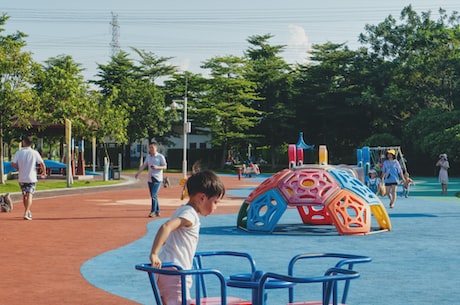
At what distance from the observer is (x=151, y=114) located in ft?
215

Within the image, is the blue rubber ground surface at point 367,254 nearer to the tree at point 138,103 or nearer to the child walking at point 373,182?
the child walking at point 373,182

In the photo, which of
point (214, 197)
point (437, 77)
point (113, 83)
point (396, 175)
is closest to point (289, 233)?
point (396, 175)

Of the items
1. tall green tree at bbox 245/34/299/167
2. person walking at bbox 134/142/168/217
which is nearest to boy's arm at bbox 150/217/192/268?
person walking at bbox 134/142/168/217

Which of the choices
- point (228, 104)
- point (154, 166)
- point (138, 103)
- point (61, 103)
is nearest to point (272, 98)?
point (228, 104)

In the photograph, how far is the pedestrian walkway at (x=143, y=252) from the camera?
8039mm

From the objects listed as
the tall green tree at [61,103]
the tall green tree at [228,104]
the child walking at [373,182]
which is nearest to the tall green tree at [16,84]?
the tall green tree at [61,103]

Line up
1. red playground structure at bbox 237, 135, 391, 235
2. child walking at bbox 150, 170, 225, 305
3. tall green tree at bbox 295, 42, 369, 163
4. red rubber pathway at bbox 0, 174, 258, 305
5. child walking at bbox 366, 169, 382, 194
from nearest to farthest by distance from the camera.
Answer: child walking at bbox 150, 170, 225, 305 → red rubber pathway at bbox 0, 174, 258, 305 → red playground structure at bbox 237, 135, 391, 235 → child walking at bbox 366, 169, 382, 194 → tall green tree at bbox 295, 42, 369, 163

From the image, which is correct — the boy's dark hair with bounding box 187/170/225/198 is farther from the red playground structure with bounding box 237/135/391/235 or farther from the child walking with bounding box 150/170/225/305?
the red playground structure with bounding box 237/135/391/235

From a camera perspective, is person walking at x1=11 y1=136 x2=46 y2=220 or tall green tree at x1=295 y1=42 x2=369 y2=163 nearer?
person walking at x1=11 y1=136 x2=46 y2=220

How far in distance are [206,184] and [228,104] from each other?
6042 cm

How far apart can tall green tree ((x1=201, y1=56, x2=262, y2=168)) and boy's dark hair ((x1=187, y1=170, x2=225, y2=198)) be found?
59742mm

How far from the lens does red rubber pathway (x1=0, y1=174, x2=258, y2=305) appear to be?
7973 millimetres

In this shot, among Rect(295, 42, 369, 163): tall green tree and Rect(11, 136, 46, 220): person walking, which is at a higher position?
Rect(295, 42, 369, 163): tall green tree

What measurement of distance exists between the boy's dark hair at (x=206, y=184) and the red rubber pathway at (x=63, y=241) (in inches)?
131
